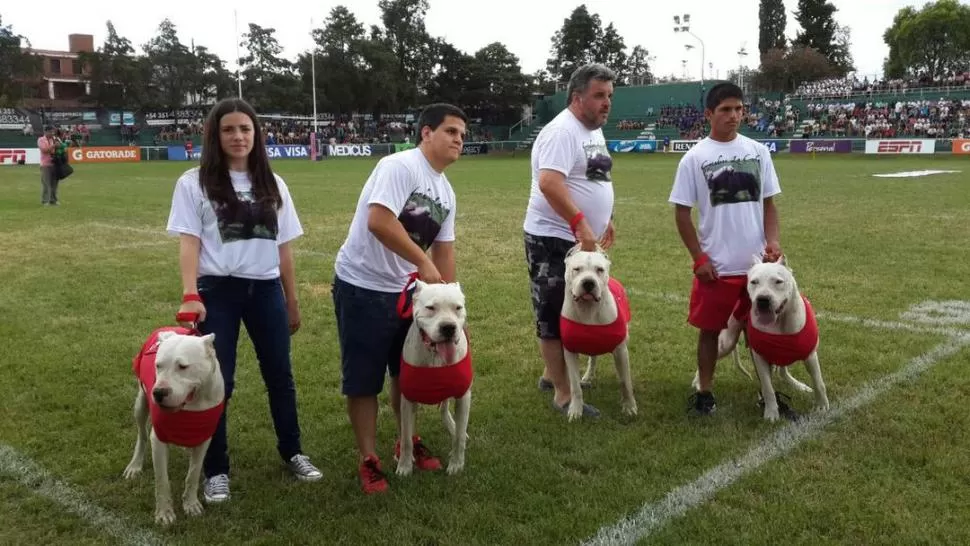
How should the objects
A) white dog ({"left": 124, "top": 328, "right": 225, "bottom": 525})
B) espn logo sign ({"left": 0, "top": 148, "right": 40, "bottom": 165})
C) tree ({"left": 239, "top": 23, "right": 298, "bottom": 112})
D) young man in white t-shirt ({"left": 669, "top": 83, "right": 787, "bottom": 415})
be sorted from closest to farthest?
white dog ({"left": 124, "top": 328, "right": 225, "bottom": 525}) → young man in white t-shirt ({"left": 669, "top": 83, "right": 787, "bottom": 415}) → espn logo sign ({"left": 0, "top": 148, "right": 40, "bottom": 165}) → tree ({"left": 239, "top": 23, "right": 298, "bottom": 112})

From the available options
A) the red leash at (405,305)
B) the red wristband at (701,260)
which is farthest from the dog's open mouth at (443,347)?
the red wristband at (701,260)

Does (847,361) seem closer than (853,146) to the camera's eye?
Yes

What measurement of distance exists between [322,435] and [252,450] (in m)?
0.47

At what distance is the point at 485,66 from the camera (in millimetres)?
77312

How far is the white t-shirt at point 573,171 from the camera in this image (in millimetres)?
5004

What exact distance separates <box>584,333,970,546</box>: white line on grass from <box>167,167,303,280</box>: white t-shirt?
232 cm

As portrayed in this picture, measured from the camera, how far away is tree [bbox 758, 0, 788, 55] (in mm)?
94438

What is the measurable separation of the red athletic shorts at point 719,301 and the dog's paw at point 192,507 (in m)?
3.43

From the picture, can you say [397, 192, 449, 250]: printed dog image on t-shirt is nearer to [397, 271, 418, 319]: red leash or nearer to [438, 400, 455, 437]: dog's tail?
[397, 271, 418, 319]: red leash

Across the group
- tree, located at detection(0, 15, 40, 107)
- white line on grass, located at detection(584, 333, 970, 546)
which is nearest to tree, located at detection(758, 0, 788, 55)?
tree, located at detection(0, 15, 40, 107)

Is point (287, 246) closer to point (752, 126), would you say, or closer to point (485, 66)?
point (752, 126)

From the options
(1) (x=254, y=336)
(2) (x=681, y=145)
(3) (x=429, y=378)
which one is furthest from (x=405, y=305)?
(2) (x=681, y=145)

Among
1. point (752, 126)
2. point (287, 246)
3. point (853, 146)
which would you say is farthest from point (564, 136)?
point (752, 126)

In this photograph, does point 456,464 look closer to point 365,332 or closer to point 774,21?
point 365,332
